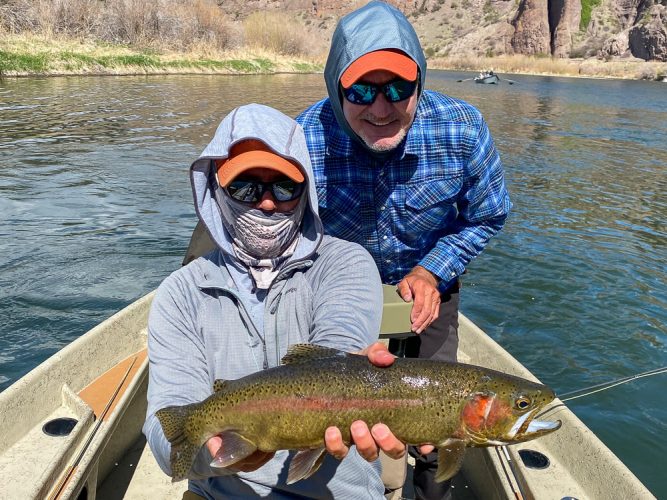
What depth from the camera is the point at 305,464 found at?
2303mm

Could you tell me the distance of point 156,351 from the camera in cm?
255

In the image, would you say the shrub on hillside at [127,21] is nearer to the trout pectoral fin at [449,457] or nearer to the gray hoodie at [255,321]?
the gray hoodie at [255,321]

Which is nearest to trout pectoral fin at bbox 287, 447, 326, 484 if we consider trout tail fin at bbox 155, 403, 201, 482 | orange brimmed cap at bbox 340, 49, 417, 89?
trout tail fin at bbox 155, 403, 201, 482

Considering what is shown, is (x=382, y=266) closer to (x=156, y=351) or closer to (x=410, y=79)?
(x=410, y=79)

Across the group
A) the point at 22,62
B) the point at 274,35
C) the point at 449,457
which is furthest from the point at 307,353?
the point at 274,35

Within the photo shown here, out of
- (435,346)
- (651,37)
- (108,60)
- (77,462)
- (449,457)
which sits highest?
(651,37)

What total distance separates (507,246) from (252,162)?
1036cm

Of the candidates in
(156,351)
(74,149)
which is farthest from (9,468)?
(74,149)

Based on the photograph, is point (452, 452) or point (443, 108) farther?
point (443, 108)

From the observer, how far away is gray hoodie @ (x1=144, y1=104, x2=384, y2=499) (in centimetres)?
255

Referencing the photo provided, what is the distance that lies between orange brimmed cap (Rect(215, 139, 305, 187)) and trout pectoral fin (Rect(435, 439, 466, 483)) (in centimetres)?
126

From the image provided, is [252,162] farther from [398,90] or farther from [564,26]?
[564,26]

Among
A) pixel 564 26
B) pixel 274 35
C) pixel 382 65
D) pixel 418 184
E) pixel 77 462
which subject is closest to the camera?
pixel 382 65

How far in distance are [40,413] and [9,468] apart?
52 cm
